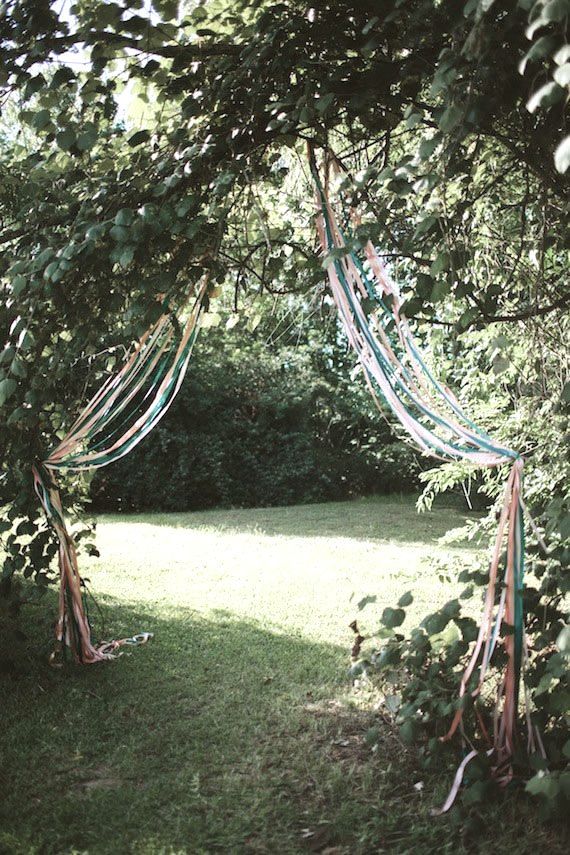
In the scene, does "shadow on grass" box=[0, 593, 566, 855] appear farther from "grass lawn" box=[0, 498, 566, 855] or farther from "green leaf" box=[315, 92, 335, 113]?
"green leaf" box=[315, 92, 335, 113]

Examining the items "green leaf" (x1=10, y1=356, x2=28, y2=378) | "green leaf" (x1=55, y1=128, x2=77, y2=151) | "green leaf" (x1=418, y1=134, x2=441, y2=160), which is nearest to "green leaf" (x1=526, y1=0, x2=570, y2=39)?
"green leaf" (x1=418, y1=134, x2=441, y2=160)

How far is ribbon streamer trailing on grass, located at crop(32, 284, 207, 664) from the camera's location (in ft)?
12.1

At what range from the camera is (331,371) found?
47.0ft

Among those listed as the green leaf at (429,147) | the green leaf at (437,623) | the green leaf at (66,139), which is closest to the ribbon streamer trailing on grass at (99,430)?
the green leaf at (66,139)

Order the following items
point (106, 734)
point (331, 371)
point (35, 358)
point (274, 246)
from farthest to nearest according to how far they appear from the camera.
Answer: point (331, 371) < point (274, 246) < point (106, 734) < point (35, 358)

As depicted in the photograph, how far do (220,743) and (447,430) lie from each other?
1715 mm

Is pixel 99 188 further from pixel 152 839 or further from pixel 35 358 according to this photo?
pixel 152 839

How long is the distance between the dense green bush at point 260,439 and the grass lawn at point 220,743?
5.41 m

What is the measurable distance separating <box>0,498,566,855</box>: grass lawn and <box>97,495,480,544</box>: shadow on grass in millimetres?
2805

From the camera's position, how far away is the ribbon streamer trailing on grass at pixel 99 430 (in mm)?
3678

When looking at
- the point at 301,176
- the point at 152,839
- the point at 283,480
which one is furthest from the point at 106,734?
the point at 283,480

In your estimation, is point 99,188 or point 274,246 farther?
point 274,246

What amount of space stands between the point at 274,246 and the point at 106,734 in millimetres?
2441

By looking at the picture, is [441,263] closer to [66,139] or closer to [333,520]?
[66,139]
